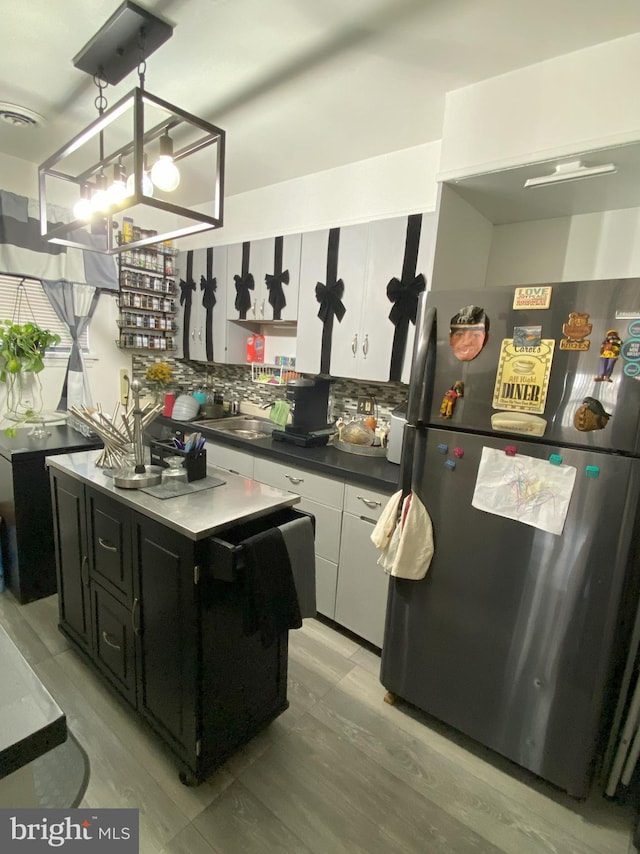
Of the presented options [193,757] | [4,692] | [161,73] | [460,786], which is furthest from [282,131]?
[460,786]

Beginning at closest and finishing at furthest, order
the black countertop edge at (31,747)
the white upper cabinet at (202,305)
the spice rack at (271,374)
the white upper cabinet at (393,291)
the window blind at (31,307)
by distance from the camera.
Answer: the black countertop edge at (31,747) < the white upper cabinet at (393,291) < the window blind at (31,307) < the spice rack at (271,374) < the white upper cabinet at (202,305)

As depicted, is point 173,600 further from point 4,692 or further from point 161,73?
point 161,73

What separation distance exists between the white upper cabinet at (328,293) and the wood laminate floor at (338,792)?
1.90 meters

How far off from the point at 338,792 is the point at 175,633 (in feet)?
2.76

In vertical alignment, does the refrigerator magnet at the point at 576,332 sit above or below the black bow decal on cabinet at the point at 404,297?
below

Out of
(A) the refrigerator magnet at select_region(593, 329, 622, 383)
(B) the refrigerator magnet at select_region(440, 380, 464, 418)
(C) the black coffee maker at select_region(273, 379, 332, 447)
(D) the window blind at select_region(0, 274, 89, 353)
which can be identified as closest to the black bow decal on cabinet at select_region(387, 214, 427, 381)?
(C) the black coffee maker at select_region(273, 379, 332, 447)

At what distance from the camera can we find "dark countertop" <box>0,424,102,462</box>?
7.43 ft

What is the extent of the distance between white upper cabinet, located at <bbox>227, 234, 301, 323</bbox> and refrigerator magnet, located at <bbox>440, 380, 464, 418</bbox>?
1565 mm

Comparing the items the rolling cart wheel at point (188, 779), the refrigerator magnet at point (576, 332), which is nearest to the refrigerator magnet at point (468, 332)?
the refrigerator magnet at point (576, 332)

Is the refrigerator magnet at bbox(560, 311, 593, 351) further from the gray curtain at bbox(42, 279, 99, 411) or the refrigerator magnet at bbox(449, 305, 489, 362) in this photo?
the gray curtain at bbox(42, 279, 99, 411)

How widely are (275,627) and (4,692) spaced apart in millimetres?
858

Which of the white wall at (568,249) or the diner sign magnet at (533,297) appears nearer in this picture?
the diner sign magnet at (533,297)

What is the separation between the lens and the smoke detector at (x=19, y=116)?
215cm

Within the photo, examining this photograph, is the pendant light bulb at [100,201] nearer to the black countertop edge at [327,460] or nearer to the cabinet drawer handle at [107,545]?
the cabinet drawer handle at [107,545]
